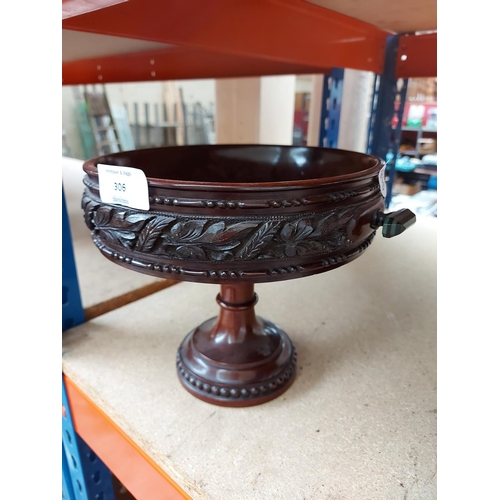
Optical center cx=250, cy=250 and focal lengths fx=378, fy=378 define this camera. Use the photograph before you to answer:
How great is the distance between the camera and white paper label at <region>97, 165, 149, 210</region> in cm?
32

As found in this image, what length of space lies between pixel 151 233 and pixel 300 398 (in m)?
0.29

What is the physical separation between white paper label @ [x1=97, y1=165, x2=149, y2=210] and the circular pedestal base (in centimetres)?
23

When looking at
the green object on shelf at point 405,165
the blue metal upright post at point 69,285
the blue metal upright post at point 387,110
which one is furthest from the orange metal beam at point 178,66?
the green object on shelf at point 405,165

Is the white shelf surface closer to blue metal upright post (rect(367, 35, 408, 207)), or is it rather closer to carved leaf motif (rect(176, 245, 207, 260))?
carved leaf motif (rect(176, 245, 207, 260))

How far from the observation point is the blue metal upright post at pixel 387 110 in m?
0.99

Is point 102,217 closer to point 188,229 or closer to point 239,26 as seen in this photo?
point 188,229

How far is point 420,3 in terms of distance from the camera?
2.01 feet

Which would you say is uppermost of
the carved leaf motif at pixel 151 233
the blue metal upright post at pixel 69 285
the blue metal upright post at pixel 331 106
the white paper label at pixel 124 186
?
the blue metal upright post at pixel 331 106

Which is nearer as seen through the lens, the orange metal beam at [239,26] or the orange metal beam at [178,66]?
the orange metal beam at [239,26]

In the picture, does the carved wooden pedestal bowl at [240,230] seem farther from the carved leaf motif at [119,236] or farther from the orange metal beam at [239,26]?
the orange metal beam at [239,26]

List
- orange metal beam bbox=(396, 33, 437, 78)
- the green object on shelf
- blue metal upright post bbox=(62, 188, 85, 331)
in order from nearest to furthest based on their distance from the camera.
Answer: blue metal upright post bbox=(62, 188, 85, 331) → orange metal beam bbox=(396, 33, 437, 78) → the green object on shelf

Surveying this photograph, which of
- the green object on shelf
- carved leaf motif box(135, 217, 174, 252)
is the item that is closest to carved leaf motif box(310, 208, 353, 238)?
carved leaf motif box(135, 217, 174, 252)

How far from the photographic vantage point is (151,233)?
13.0 inches

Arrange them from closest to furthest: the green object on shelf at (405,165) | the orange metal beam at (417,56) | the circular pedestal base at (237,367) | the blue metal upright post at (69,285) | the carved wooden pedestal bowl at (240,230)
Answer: the carved wooden pedestal bowl at (240,230) < the circular pedestal base at (237,367) < the blue metal upright post at (69,285) < the orange metal beam at (417,56) < the green object on shelf at (405,165)
